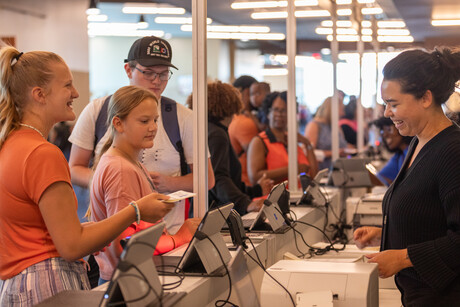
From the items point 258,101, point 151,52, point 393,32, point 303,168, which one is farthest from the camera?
point 393,32

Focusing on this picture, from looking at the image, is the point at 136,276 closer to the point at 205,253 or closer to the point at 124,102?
the point at 205,253

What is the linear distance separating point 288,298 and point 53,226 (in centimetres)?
79

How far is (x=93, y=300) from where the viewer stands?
1.84 meters

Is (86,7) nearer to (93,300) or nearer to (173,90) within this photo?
(173,90)

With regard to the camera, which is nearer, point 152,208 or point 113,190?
point 152,208

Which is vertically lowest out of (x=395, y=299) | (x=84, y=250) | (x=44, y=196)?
(x=395, y=299)

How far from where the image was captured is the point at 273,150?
480 centimetres

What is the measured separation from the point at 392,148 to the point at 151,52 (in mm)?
3266

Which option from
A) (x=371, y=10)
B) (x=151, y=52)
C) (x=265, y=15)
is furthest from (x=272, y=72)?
(x=151, y=52)

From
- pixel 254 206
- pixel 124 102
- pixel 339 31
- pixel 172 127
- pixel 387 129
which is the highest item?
pixel 339 31

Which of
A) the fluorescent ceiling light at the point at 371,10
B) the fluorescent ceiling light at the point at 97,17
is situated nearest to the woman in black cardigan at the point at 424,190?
the fluorescent ceiling light at the point at 371,10

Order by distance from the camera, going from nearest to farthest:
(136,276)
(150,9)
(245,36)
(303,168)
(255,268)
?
(136,276), (255,268), (303,168), (150,9), (245,36)

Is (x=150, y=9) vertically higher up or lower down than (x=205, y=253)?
higher up

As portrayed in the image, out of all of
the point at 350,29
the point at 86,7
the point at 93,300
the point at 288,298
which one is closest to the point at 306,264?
the point at 288,298
